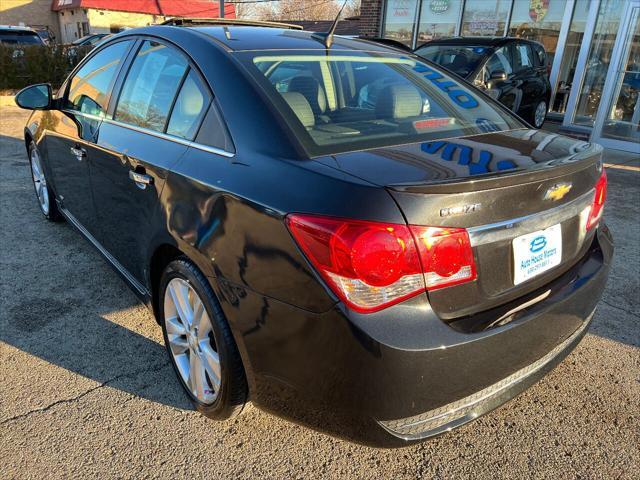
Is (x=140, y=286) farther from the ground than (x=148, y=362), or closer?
farther from the ground

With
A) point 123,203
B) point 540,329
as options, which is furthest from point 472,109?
point 123,203

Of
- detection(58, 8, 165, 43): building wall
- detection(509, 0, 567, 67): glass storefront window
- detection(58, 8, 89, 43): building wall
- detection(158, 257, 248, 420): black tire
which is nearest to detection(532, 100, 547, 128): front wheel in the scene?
detection(509, 0, 567, 67): glass storefront window

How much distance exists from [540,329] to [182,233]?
1.40 metres

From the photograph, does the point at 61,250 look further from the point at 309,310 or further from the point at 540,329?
the point at 540,329

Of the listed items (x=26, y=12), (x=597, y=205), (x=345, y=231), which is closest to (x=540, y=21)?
(x=597, y=205)

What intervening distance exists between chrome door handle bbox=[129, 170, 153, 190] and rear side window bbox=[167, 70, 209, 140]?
230 millimetres

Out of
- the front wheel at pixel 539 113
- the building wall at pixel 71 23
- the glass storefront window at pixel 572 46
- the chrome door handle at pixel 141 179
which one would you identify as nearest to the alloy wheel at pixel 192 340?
the chrome door handle at pixel 141 179

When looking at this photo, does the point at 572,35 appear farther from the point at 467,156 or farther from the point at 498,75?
the point at 467,156

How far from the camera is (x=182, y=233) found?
2.02 metres

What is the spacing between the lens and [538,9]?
11.3 meters

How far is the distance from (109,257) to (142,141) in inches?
36.7

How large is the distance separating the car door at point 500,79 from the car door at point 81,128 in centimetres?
597

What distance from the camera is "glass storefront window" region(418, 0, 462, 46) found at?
12430 millimetres

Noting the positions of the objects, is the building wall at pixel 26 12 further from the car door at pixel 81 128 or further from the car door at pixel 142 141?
the car door at pixel 142 141
